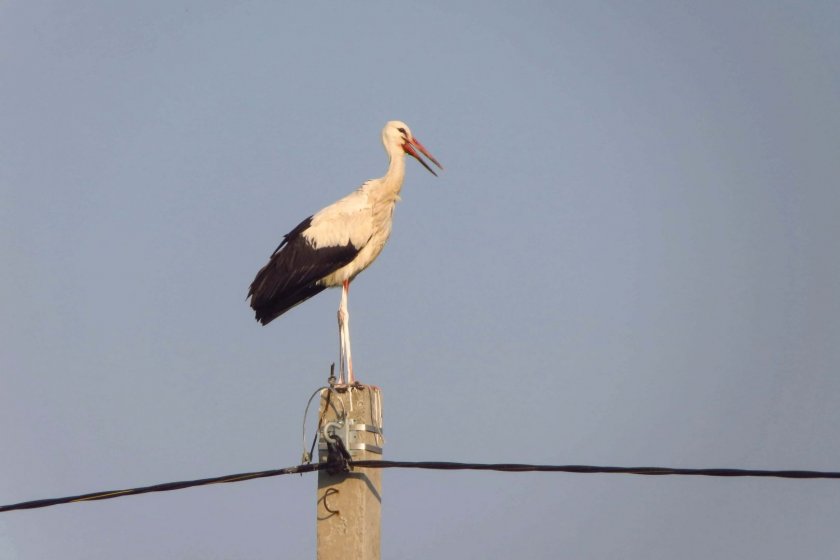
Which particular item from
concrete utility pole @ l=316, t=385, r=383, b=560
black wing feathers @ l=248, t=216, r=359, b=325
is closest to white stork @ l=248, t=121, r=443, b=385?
black wing feathers @ l=248, t=216, r=359, b=325

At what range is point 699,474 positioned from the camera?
6086 mm

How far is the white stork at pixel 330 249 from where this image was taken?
1117 centimetres

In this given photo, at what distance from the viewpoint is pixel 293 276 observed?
11.2 meters

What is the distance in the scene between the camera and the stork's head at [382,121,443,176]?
476 inches

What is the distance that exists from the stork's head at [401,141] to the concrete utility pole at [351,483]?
551cm

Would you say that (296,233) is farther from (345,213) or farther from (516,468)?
(516,468)

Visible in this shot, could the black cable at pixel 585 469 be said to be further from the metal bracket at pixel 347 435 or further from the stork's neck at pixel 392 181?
the stork's neck at pixel 392 181

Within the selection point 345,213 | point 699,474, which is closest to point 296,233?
point 345,213

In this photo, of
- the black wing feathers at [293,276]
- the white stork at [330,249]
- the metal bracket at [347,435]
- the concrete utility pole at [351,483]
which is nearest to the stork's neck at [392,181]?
the white stork at [330,249]

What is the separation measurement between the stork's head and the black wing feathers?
1172 millimetres

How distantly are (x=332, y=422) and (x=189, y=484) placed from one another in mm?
710

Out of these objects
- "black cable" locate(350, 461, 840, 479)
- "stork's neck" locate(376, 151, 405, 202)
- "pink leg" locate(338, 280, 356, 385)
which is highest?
"stork's neck" locate(376, 151, 405, 202)

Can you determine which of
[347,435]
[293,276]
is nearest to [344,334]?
[293,276]

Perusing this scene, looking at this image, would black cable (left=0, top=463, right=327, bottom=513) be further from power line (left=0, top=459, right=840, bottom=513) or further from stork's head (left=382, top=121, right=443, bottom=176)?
stork's head (left=382, top=121, right=443, bottom=176)
